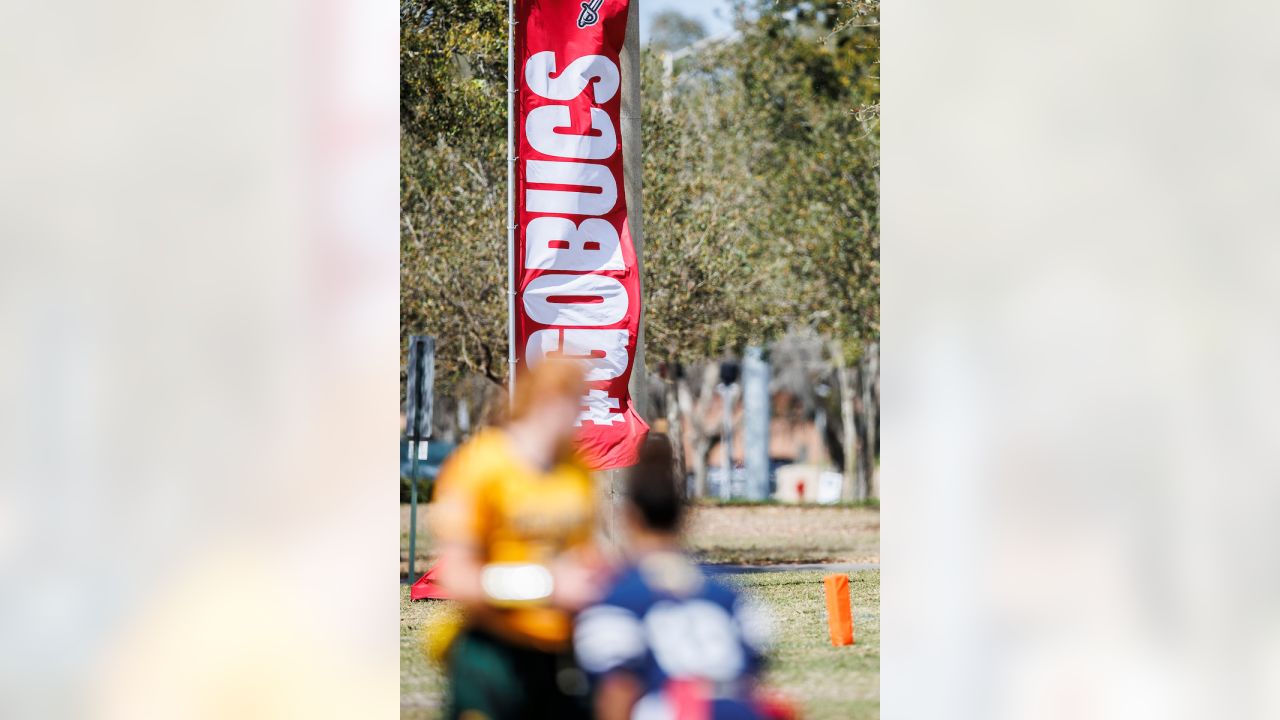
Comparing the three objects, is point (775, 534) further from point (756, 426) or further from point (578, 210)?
point (756, 426)

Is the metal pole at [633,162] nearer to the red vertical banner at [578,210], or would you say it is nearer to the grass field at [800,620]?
the red vertical banner at [578,210]

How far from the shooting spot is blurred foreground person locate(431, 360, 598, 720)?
4406 millimetres

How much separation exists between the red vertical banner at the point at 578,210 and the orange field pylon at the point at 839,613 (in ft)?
5.72

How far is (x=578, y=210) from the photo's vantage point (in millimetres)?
9445

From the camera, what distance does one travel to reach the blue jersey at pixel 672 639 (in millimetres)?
3676

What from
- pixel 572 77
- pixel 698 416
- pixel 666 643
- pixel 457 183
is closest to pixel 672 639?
pixel 666 643

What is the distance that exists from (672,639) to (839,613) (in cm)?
667

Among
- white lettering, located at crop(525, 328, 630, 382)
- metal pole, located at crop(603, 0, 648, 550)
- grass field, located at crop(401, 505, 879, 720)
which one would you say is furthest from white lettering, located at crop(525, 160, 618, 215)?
grass field, located at crop(401, 505, 879, 720)

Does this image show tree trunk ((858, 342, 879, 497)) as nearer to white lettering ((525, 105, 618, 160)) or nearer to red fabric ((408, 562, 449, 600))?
red fabric ((408, 562, 449, 600))
